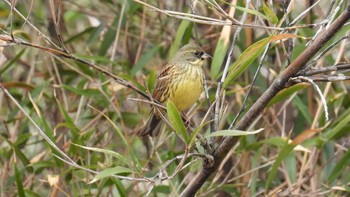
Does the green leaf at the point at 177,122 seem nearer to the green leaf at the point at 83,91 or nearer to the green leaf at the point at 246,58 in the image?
the green leaf at the point at 246,58

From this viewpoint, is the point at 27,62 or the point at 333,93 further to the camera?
the point at 27,62

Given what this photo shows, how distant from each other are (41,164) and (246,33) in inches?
38.8

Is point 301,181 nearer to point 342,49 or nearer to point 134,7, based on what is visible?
point 342,49

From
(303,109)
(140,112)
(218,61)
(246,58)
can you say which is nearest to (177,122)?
(246,58)

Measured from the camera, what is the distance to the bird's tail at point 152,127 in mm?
2922

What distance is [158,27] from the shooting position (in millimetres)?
3719

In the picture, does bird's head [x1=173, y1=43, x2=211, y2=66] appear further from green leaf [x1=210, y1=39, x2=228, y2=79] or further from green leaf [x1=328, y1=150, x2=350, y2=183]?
green leaf [x1=328, y1=150, x2=350, y2=183]

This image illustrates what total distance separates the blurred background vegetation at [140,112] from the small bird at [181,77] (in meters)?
0.07

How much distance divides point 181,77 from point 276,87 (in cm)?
137

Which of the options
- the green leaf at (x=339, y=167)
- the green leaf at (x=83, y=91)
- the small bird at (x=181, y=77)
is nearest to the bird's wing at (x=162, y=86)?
the small bird at (x=181, y=77)

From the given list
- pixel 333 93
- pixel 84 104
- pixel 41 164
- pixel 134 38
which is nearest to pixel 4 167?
pixel 41 164

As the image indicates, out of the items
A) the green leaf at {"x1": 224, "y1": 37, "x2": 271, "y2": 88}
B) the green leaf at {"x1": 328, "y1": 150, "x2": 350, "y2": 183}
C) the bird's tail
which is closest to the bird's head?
the bird's tail

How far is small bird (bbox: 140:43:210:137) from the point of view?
9.80ft

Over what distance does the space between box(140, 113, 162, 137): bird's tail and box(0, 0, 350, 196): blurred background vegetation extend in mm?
48
